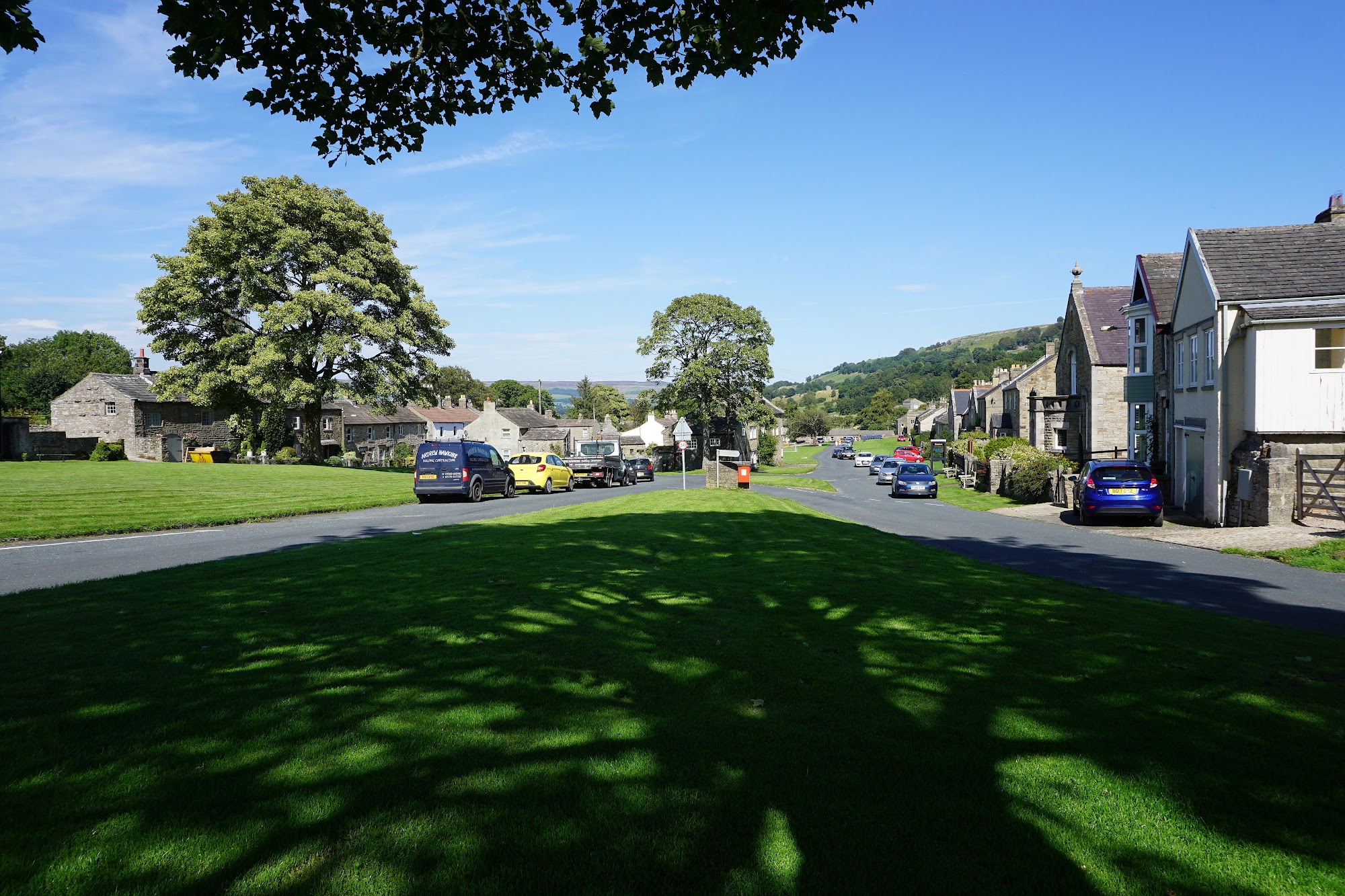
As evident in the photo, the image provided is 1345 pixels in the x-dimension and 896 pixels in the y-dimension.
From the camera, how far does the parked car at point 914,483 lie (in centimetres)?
3831

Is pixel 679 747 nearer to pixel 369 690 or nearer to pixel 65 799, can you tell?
pixel 369 690

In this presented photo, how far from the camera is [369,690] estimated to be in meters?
5.13

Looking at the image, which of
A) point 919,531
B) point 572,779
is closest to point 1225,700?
point 572,779

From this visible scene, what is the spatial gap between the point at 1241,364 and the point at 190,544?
26.4m

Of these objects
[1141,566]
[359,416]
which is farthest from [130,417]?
[1141,566]

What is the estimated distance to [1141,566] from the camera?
47.8 ft

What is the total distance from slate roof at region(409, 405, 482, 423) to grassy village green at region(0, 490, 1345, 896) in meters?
93.2

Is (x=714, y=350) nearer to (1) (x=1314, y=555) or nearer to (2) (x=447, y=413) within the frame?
(2) (x=447, y=413)

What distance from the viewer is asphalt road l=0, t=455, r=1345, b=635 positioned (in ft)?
35.3

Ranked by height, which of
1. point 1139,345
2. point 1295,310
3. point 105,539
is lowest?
point 105,539

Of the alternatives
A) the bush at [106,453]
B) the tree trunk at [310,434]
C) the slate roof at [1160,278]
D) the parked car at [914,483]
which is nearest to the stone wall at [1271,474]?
the slate roof at [1160,278]

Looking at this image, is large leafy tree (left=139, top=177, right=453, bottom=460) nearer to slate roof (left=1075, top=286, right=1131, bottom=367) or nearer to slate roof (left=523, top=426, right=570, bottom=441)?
slate roof (left=1075, top=286, right=1131, bottom=367)

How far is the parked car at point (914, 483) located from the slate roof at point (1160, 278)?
38.3ft

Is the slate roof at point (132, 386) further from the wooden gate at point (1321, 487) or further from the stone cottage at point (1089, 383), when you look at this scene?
the wooden gate at point (1321, 487)
